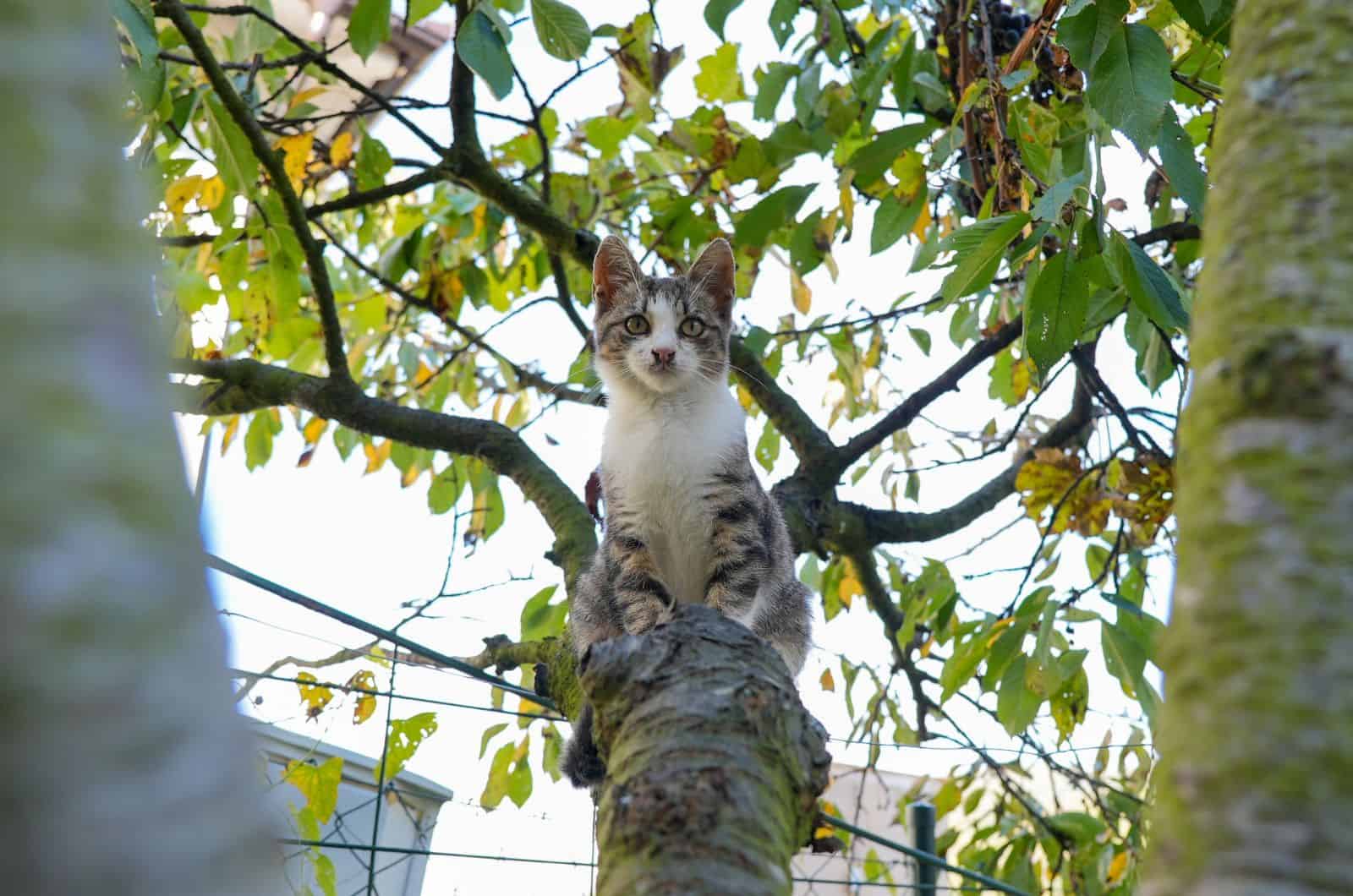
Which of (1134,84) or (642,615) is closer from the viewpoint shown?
(1134,84)

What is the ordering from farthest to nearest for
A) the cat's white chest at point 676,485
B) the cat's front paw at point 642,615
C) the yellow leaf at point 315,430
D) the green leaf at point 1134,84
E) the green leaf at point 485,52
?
the yellow leaf at point 315,430 < the cat's white chest at point 676,485 < the cat's front paw at point 642,615 < the green leaf at point 485,52 < the green leaf at point 1134,84

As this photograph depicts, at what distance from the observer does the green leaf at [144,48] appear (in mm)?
2156

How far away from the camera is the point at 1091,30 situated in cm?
207

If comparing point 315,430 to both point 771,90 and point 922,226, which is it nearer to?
point 771,90

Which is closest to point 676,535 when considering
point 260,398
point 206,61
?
point 260,398

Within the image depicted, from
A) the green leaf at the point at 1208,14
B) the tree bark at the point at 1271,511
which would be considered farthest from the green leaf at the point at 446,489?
the tree bark at the point at 1271,511

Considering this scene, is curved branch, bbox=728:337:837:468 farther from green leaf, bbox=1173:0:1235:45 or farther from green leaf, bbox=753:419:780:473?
green leaf, bbox=1173:0:1235:45

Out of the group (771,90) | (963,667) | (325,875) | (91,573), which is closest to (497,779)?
(325,875)

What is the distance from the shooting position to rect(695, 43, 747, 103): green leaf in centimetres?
441

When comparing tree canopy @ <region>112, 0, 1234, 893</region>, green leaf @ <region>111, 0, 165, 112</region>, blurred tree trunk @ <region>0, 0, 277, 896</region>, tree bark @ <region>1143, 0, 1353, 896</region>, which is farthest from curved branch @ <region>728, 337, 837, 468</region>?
blurred tree trunk @ <region>0, 0, 277, 896</region>

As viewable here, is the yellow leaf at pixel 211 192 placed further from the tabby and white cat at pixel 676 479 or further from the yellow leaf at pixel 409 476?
the yellow leaf at pixel 409 476

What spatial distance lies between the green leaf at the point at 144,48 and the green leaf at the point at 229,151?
318 mm

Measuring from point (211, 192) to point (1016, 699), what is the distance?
3.20m

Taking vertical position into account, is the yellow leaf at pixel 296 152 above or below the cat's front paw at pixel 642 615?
above
